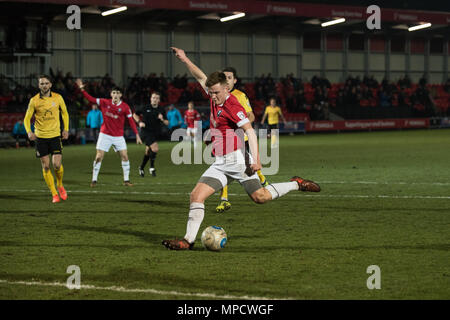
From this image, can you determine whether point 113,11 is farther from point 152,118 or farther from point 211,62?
point 152,118

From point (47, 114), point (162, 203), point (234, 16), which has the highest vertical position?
point (234, 16)

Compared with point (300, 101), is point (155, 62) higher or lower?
higher

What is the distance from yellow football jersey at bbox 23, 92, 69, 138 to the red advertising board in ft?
99.9

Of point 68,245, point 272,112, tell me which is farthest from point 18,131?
point 68,245

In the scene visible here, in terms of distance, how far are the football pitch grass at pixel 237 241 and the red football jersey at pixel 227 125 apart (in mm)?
1149

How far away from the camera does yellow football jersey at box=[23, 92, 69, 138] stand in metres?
12.7

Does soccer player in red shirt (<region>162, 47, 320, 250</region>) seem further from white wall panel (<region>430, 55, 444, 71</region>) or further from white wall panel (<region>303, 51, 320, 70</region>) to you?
white wall panel (<region>430, 55, 444, 71</region>)

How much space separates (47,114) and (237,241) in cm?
553

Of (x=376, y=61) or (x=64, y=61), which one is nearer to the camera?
(x=64, y=61)

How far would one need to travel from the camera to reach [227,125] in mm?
8328

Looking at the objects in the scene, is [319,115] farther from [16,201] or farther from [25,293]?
[25,293]

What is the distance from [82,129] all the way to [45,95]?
72.2ft

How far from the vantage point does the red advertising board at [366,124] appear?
42.9 m
